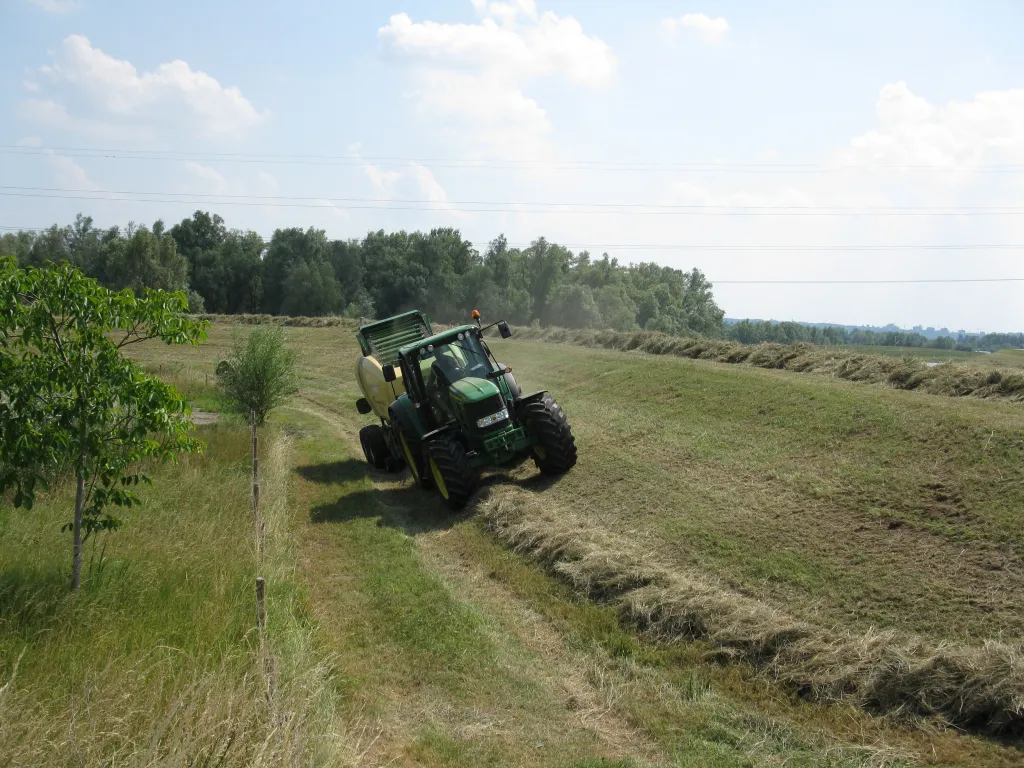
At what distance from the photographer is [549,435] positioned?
41.8ft

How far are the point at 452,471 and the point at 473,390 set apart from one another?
4.03 ft

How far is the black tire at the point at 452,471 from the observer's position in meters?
12.3

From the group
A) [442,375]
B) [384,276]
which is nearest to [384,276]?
[384,276]

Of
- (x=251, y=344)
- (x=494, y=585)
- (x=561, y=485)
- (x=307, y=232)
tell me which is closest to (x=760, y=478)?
(x=561, y=485)

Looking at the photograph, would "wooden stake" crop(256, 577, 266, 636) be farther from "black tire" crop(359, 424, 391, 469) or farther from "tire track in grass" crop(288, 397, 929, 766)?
"black tire" crop(359, 424, 391, 469)

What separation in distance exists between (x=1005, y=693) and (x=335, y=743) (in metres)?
4.52

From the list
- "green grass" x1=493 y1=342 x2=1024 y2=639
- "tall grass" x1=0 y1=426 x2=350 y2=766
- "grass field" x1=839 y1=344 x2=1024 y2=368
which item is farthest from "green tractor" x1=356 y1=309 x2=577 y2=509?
"grass field" x1=839 y1=344 x2=1024 y2=368

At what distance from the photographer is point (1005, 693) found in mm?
5852

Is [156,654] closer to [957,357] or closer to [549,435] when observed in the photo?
[549,435]

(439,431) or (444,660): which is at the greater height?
(439,431)

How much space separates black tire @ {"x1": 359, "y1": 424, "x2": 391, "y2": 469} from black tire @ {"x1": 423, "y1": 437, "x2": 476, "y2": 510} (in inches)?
142

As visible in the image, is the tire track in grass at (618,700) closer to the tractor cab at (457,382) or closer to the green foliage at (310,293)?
the tractor cab at (457,382)

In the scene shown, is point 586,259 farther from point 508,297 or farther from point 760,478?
point 760,478

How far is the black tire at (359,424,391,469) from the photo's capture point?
53.4ft
